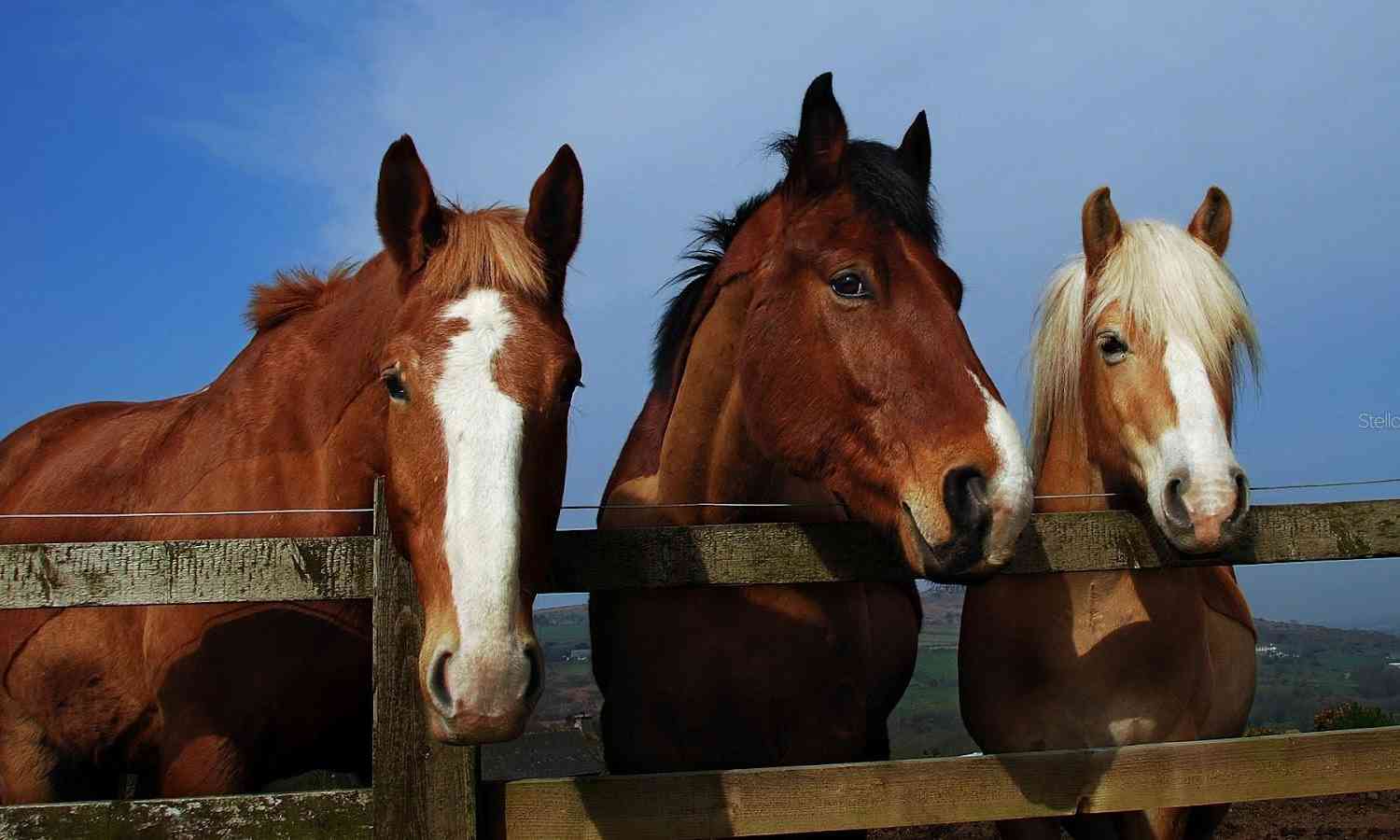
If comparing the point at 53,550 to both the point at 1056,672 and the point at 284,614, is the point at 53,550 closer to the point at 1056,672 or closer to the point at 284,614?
the point at 284,614

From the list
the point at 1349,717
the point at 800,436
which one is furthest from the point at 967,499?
the point at 1349,717

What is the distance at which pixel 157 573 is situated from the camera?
243 cm

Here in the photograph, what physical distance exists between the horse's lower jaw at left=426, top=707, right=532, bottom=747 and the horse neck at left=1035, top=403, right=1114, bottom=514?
257 cm

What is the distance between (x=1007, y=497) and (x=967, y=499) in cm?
12

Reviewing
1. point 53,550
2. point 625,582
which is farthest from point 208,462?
point 625,582

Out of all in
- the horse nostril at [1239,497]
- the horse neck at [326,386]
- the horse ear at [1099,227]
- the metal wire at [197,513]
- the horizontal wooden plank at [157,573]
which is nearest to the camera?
the horizontal wooden plank at [157,573]

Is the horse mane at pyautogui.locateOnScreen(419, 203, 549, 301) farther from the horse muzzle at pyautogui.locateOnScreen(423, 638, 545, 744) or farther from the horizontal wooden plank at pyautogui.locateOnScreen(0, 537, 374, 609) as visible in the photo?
the horse muzzle at pyautogui.locateOnScreen(423, 638, 545, 744)

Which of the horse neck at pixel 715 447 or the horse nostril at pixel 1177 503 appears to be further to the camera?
the horse neck at pixel 715 447

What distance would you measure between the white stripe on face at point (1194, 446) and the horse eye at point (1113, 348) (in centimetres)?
18

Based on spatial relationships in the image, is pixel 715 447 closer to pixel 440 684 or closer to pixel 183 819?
pixel 440 684

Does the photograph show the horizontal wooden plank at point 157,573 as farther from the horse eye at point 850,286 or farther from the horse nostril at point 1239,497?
the horse nostril at point 1239,497

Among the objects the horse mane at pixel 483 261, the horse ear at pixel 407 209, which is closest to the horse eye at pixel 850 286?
the horse mane at pixel 483 261

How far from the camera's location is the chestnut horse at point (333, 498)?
2.31 meters

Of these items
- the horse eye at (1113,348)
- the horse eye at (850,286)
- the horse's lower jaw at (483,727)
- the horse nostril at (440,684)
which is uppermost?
the horse eye at (850,286)
